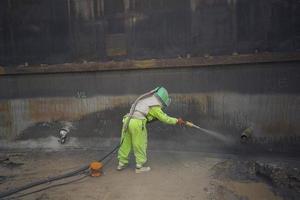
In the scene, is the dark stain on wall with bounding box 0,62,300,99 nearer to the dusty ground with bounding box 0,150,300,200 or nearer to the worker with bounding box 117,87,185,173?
the worker with bounding box 117,87,185,173

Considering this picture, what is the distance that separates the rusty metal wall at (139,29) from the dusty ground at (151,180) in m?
2.18

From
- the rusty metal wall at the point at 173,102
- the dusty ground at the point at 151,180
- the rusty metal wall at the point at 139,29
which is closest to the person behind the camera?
the dusty ground at the point at 151,180

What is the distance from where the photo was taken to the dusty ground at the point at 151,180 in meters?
5.50

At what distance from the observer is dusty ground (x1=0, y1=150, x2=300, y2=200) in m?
5.50

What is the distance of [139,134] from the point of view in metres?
6.35

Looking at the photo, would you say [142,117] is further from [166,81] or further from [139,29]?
[139,29]

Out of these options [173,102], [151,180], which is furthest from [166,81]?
[151,180]

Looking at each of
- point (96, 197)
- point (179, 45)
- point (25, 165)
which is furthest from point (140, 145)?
point (25, 165)

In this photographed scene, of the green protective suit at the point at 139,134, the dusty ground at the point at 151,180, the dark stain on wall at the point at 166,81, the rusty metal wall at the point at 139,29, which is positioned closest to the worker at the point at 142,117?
the green protective suit at the point at 139,134

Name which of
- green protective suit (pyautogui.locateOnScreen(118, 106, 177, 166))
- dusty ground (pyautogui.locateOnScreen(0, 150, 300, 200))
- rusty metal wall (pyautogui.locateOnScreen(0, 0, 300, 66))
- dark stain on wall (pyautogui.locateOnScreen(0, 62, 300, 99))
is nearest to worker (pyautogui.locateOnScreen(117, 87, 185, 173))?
green protective suit (pyautogui.locateOnScreen(118, 106, 177, 166))

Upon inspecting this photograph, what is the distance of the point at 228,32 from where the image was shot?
6.83 meters

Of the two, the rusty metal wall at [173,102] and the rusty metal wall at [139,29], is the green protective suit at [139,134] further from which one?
the rusty metal wall at [139,29]

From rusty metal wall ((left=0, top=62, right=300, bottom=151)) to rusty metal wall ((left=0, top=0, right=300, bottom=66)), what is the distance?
420mm

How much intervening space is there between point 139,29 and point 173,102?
67.7 inches
